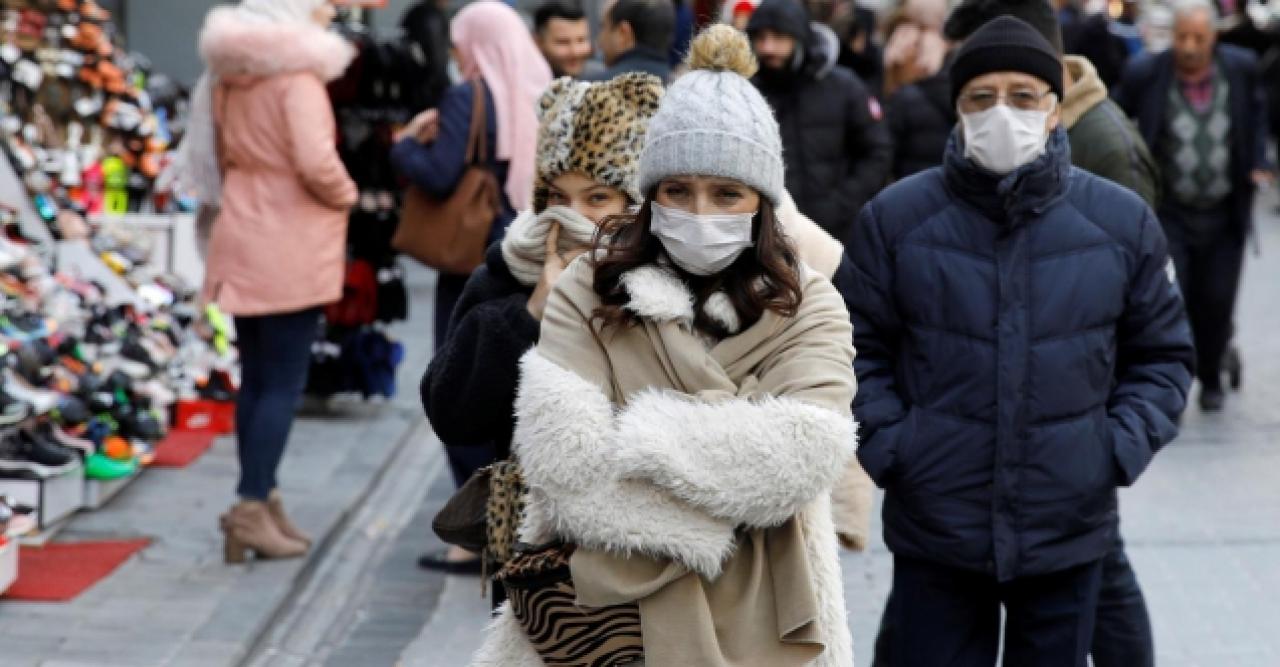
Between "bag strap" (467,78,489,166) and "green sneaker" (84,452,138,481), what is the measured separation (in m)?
1.96

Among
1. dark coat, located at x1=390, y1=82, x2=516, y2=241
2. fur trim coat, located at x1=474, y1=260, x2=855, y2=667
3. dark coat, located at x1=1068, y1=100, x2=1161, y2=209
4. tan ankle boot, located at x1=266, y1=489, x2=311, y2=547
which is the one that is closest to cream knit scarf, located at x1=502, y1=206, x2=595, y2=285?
fur trim coat, located at x1=474, y1=260, x2=855, y2=667

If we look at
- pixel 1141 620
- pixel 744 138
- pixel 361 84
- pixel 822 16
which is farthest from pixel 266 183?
pixel 822 16

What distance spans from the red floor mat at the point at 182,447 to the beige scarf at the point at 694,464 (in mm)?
5614

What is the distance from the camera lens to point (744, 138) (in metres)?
3.46

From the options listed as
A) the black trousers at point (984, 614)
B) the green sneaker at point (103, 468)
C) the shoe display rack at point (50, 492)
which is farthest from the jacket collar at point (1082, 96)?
the green sneaker at point (103, 468)

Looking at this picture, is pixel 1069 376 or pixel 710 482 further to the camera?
pixel 1069 376

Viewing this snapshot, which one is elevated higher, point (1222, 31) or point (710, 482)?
point (710, 482)

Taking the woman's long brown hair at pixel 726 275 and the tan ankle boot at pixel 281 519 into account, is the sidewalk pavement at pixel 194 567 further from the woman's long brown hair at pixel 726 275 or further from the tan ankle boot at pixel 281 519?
the woman's long brown hair at pixel 726 275

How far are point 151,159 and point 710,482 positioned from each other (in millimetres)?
6976

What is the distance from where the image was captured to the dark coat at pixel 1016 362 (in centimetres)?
443

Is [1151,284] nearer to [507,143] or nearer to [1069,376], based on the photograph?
[1069,376]

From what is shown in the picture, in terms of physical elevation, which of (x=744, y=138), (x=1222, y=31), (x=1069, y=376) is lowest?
(x=1222, y=31)

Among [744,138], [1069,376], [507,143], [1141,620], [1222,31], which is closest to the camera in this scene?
[744,138]

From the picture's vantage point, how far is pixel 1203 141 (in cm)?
983
